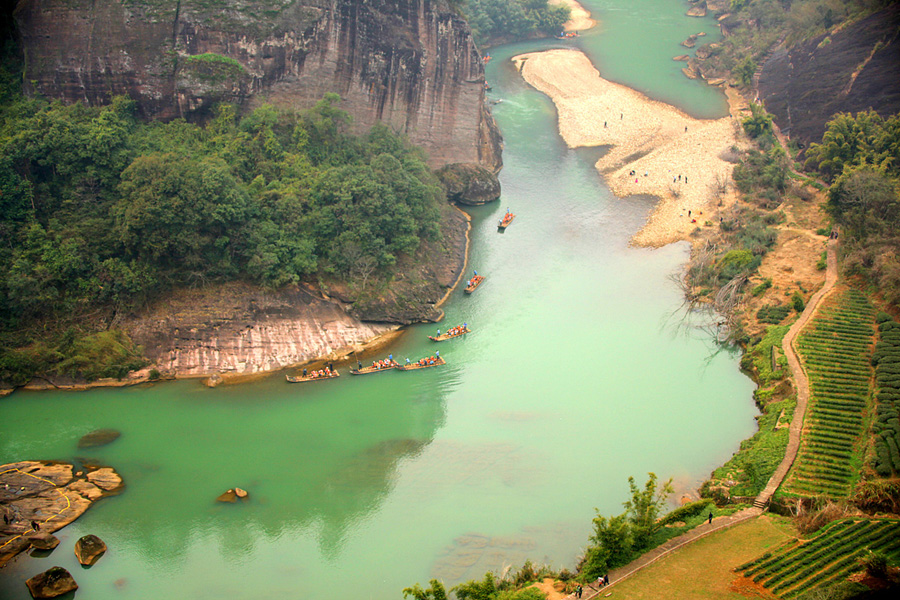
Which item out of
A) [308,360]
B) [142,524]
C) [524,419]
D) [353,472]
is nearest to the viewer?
[142,524]

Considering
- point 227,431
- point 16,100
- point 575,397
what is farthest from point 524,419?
point 16,100

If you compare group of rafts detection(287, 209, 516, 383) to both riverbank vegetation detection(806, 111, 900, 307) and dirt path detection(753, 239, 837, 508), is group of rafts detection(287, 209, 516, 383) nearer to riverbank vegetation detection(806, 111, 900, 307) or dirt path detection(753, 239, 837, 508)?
dirt path detection(753, 239, 837, 508)

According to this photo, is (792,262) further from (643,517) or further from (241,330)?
(241,330)

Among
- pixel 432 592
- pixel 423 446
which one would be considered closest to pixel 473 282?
pixel 423 446

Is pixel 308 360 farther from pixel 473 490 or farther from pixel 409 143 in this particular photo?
pixel 409 143

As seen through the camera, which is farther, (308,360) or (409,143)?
(409,143)

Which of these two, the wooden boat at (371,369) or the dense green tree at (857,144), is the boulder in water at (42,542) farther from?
the dense green tree at (857,144)
